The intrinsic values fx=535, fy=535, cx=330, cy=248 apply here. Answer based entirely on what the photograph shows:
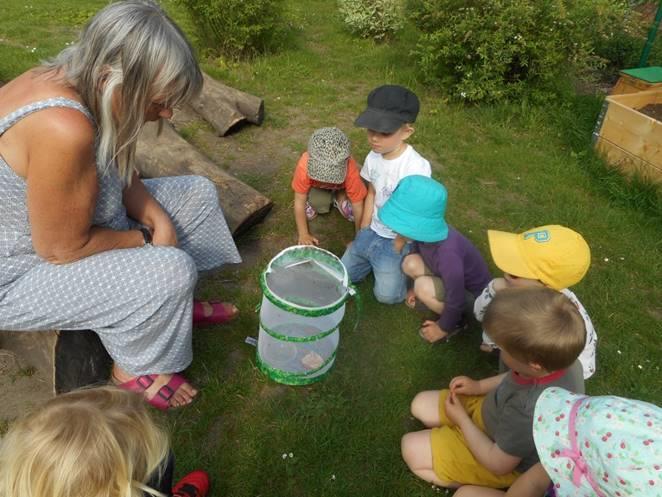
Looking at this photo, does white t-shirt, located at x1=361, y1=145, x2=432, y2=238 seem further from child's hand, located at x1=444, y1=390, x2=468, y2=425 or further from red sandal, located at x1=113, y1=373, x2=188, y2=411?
red sandal, located at x1=113, y1=373, x2=188, y2=411

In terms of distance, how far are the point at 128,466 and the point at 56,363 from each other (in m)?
1.18

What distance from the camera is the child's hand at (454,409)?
2.29m

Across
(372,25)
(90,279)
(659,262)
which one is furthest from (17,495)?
(372,25)

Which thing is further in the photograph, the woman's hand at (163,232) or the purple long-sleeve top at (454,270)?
the purple long-sleeve top at (454,270)

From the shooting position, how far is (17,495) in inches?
51.6

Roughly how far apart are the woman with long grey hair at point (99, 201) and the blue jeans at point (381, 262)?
4.17 ft

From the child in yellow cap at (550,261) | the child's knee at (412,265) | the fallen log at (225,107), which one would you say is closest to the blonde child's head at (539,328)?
the child in yellow cap at (550,261)

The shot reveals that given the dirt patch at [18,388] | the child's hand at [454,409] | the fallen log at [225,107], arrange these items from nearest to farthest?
1. the child's hand at [454,409]
2. the dirt patch at [18,388]
3. the fallen log at [225,107]

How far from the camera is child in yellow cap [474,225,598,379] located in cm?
239

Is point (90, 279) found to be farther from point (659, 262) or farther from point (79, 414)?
point (659, 262)

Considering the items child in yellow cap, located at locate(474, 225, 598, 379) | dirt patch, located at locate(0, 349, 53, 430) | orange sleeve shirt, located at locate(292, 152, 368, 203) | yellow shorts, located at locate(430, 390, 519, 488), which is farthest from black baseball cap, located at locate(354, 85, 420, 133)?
dirt patch, located at locate(0, 349, 53, 430)

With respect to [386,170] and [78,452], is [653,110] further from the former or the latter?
[78,452]

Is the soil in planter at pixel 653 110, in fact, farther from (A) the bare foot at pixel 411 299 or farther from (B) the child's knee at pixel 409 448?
(B) the child's knee at pixel 409 448

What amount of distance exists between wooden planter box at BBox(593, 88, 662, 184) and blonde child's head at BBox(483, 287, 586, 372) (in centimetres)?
313
